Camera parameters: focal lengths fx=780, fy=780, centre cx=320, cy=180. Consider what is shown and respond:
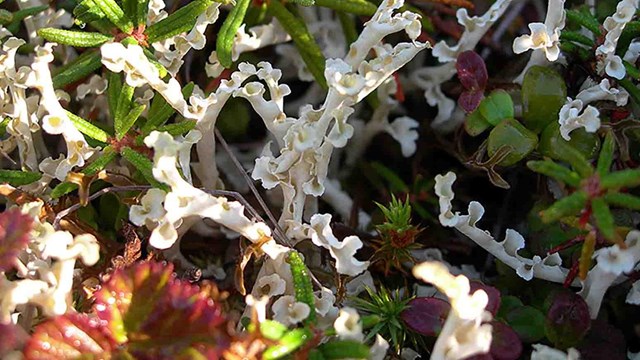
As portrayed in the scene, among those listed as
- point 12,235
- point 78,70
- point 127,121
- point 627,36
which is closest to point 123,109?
point 127,121

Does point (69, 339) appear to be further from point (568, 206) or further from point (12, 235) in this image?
point (568, 206)

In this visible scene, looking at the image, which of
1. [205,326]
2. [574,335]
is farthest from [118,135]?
[574,335]

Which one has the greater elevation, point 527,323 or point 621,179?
point 621,179

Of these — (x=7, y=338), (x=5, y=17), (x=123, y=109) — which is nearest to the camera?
(x=7, y=338)

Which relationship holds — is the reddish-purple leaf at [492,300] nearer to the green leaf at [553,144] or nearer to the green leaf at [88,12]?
the green leaf at [553,144]

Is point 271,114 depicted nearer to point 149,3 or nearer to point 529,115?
point 149,3

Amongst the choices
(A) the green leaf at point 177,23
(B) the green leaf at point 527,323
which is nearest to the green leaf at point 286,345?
(B) the green leaf at point 527,323
